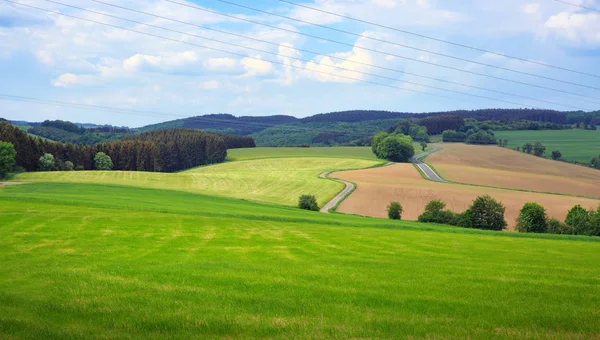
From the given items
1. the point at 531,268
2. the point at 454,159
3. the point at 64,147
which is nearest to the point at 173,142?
the point at 64,147

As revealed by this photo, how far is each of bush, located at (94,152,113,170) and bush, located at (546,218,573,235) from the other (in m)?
124

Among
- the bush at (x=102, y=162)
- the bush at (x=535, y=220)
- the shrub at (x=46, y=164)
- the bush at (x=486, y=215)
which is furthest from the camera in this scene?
the bush at (x=102, y=162)

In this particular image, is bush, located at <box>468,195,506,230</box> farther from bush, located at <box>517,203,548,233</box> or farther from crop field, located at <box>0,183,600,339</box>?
crop field, located at <box>0,183,600,339</box>

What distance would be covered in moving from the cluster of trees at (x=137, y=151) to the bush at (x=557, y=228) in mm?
118482

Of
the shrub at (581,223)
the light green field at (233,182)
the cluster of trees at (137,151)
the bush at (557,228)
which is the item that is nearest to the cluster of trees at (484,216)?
the bush at (557,228)

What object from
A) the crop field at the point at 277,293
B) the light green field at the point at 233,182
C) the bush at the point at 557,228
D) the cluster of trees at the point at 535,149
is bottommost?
the bush at the point at 557,228

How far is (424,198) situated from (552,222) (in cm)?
2433

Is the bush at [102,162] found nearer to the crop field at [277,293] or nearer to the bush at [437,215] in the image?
the bush at [437,215]

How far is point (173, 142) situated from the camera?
184625 mm

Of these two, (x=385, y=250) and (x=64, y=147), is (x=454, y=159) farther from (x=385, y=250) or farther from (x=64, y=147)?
(x=385, y=250)

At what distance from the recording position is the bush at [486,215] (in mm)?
66625

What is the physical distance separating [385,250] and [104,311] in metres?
17.5

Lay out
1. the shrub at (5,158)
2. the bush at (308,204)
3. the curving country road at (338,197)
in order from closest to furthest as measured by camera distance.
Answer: the bush at (308,204), the curving country road at (338,197), the shrub at (5,158)

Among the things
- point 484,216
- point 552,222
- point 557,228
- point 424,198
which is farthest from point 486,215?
point 424,198
